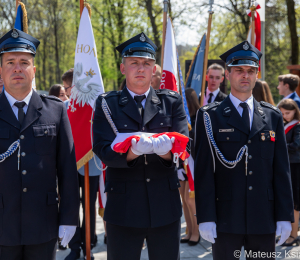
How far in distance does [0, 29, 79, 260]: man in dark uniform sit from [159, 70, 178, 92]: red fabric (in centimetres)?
230

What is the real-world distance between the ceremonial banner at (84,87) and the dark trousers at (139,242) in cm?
181

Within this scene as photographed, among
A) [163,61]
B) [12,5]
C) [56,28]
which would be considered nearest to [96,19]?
[56,28]

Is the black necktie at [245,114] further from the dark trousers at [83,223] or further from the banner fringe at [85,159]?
the dark trousers at [83,223]

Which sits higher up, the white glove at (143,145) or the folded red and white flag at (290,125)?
the folded red and white flag at (290,125)

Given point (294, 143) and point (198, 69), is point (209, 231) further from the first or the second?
point (198, 69)

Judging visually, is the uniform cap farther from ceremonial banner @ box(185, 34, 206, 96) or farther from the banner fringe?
ceremonial banner @ box(185, 34, 206, 96)

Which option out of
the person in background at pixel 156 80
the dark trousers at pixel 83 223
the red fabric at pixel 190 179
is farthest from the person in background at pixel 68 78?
the red fabric at pixel 190 179

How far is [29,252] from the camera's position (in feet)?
7.50

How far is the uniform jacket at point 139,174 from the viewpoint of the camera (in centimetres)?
240

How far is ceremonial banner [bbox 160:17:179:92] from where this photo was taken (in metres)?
4.60

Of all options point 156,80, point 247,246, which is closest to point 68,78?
point 156,80

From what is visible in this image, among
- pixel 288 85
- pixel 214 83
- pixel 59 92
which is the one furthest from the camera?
pixel 214 83

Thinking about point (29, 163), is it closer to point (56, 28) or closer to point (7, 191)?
point (7, 191)

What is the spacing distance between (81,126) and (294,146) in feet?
8.82
